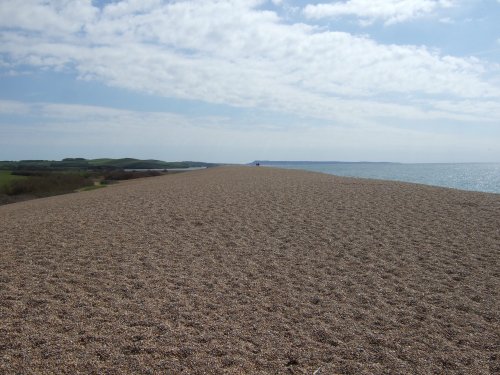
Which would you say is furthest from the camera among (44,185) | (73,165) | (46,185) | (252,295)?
(73,165)

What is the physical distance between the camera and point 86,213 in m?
14.1

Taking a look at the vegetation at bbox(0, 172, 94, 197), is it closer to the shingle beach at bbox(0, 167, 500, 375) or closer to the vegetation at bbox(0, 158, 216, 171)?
the shingle beach at bbox(0, 167, 500, 375)

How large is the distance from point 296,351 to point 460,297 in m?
3.01

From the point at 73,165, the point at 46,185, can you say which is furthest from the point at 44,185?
the point at 73,165

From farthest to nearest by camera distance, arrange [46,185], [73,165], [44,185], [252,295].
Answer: [73,165] → [46,185] → [44,185] → [252,295]

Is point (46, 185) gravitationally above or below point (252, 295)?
above

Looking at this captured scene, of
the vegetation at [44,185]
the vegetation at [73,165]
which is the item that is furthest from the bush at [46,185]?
the vegetation at [73,165]

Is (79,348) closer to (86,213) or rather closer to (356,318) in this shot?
(356,318)

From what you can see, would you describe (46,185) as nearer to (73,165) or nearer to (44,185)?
(44,185)

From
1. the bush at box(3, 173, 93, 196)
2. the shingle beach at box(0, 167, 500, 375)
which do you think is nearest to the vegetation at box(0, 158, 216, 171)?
the bush at box(3, 173, 93, 196)

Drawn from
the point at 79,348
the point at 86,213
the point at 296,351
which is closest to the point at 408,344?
the point at 296,351

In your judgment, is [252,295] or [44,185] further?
[44,185]

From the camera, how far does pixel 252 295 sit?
651 cm

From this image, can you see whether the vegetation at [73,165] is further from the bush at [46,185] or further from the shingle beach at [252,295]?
the shingle beach at [252,295]
